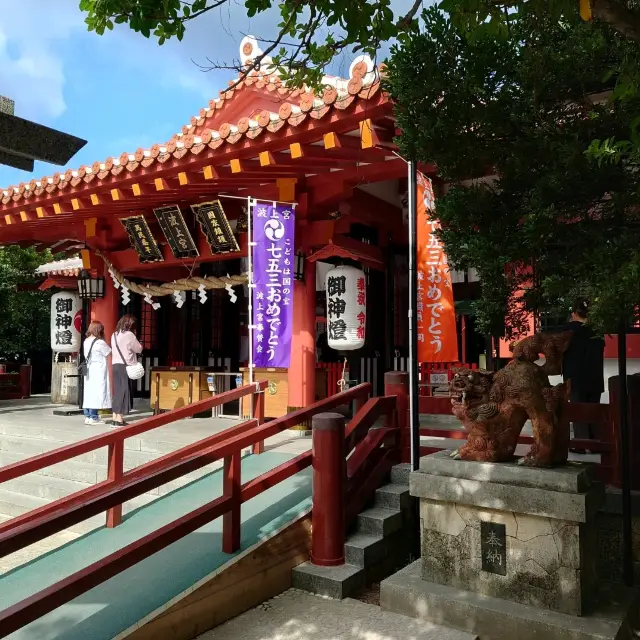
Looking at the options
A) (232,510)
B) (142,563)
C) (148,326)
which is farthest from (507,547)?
(148,326)

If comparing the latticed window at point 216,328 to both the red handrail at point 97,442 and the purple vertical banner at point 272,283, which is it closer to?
the purple vertical banner at point 272,283

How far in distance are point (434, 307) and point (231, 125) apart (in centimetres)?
394

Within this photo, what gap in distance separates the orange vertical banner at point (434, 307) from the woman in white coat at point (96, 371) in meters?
5.29

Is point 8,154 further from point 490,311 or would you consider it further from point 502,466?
point 502,466

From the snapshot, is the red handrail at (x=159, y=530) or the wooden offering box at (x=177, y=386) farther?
the wooden offering box at (x=177, y=386)

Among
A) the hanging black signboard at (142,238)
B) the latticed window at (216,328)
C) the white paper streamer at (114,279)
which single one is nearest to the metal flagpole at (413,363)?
the hanging black signboard at (142,238)

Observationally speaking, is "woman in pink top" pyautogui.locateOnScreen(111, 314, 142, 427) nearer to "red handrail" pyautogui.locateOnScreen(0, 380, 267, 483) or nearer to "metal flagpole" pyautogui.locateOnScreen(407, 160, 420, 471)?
"red handrail" pyautogui.locateOnScreen(0, 380, 267, 483)

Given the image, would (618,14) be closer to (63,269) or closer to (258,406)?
(258,406)

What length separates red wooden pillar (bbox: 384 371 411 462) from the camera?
5.29 m

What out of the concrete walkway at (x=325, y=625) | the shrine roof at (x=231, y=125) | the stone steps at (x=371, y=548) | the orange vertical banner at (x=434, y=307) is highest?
the shrine roof at (x=231, y=125)

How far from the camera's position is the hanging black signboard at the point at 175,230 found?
8.69 metres

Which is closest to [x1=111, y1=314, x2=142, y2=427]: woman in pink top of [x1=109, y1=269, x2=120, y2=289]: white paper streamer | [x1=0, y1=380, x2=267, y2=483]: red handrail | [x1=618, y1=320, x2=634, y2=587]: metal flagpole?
[x1=109, y1=269, x2=120, y2=289]: white paper streamer

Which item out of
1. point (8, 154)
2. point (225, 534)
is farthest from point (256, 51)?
point (225, 534)

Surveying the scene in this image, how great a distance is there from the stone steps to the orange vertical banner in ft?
3.72
